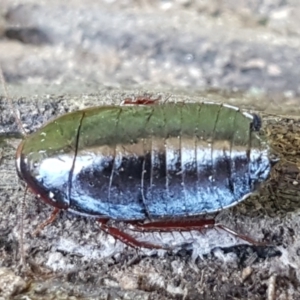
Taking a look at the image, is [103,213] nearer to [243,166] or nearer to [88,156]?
[88,156]

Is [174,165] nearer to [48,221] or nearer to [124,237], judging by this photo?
[124,237]

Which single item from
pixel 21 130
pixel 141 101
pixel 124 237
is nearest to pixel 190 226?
pixel 124 237

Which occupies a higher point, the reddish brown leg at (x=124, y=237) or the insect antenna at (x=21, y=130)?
the insect antenna at (x=21, y=130)

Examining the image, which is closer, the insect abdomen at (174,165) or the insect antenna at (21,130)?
the insect abdomen at (174,165)

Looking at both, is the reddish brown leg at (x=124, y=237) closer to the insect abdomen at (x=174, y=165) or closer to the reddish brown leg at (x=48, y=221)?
the insect abdomen at (x=174, y=165)

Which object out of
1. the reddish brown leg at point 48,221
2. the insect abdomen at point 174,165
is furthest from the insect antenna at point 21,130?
the insect abdomen at point 174,165

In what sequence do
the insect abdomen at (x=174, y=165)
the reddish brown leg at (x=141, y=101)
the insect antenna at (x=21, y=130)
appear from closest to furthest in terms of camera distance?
the insect abdomen at (x=174, y=165), the insect antenna at (x=21, y=130), the reddish brown leg at (x=141, y=101)

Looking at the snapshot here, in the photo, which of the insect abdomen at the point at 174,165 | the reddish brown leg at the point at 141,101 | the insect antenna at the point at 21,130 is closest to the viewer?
the insect abdomen at the point at 174,165

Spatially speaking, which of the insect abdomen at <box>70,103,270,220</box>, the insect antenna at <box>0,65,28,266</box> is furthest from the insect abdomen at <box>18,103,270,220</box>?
the insect antenna at <box>0,65,28,266</box>

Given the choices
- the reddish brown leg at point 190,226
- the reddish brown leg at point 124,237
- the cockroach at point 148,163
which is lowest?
the reddish brown leg at point 124,237
